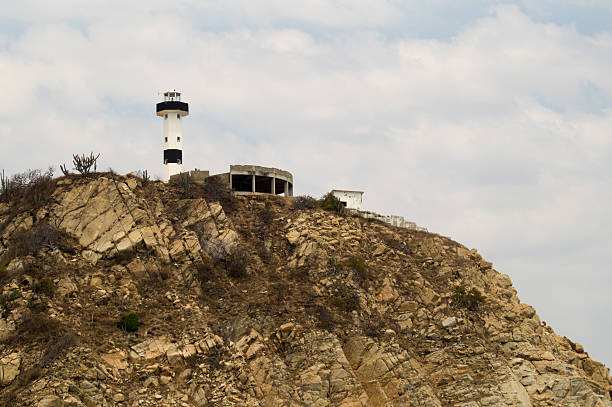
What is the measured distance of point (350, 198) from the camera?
6769 cm

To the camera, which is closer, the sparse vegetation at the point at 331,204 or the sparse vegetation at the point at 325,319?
the sparse vegetation at the point at 325,319

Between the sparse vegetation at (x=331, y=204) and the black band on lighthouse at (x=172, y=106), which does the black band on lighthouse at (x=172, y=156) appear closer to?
the black band on lighthouse at (x=172, y=106)

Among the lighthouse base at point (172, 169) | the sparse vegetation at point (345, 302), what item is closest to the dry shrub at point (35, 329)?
the sparse vegetation at point (345, 302)

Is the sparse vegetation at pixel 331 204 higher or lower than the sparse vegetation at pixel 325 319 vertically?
higher

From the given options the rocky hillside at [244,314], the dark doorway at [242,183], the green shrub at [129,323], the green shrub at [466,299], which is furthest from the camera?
the dark doorway at [242,183]

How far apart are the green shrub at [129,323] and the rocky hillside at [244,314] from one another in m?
0.11

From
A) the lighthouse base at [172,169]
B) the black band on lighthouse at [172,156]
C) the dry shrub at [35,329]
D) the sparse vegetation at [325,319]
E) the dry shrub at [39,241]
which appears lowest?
the dry shrub at [35,329]

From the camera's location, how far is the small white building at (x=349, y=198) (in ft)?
221

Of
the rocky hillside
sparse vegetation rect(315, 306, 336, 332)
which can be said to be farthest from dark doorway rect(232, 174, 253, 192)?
sparse vegetation rect(315, 306, 336, 332)

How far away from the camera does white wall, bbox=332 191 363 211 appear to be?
6744 cm

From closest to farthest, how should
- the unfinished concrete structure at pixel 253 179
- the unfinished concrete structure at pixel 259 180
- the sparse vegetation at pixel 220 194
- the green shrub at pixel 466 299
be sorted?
the green shrub at pixel 466 299 → the sparse vegetation at pixel 220 194 → the unfinished concrete structure at pixel 253 179 → the unfinished concrete structure at pixel 259 180

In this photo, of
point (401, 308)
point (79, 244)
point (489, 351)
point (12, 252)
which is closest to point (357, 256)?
point (401, 308)

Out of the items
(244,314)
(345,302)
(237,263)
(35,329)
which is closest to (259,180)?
(237,263)

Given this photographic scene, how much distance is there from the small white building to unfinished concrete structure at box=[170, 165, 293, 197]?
3353 mm
